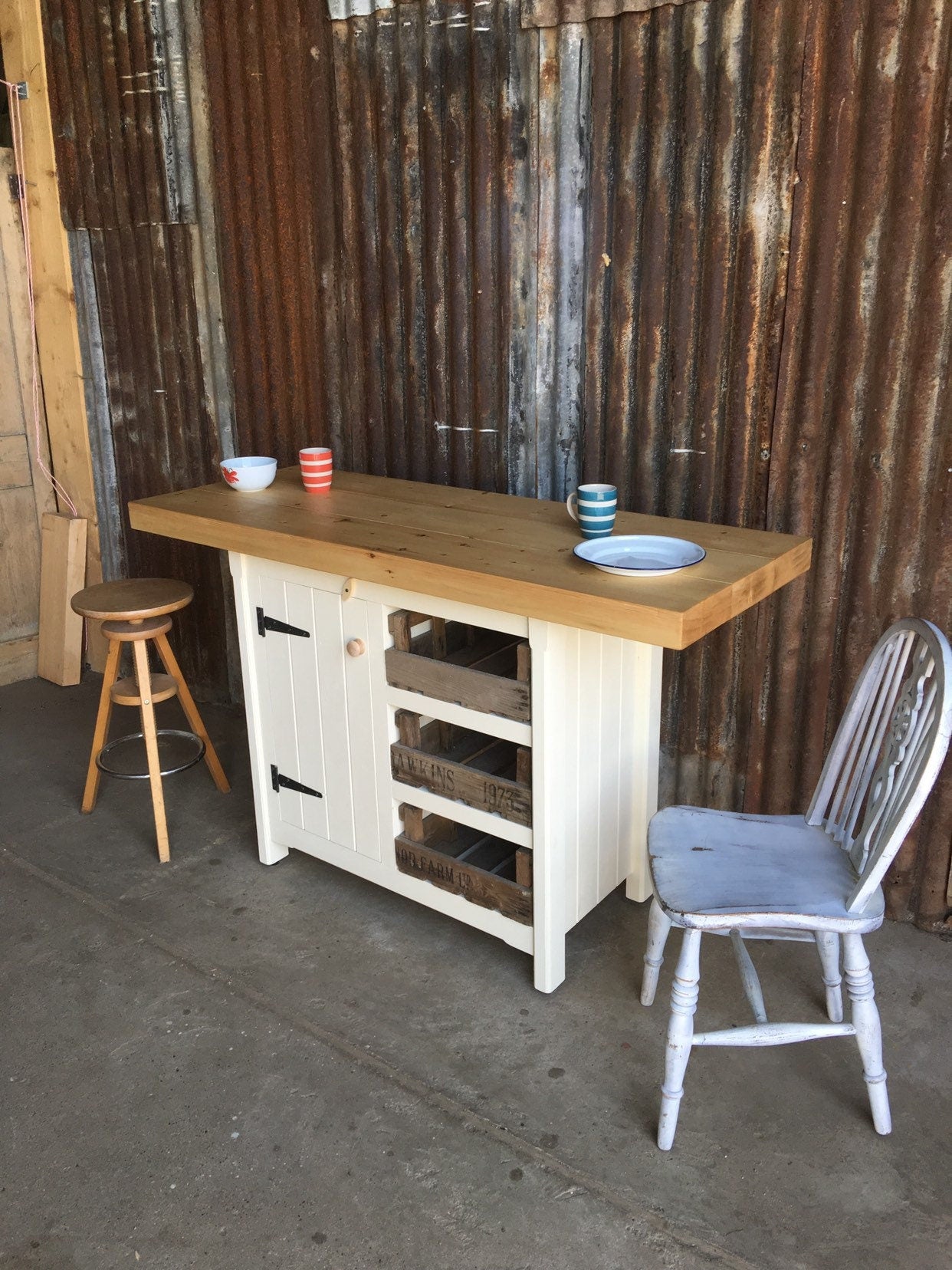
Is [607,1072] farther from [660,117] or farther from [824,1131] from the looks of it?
[660,117]

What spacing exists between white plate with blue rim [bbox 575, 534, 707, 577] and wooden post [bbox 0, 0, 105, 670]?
2.92 m

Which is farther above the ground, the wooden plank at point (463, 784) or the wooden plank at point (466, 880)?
the wooden plank at point (463, 784)

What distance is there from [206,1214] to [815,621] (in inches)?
76.3

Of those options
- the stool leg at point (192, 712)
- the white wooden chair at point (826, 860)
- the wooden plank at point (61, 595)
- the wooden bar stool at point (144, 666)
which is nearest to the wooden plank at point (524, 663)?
the white wooden chair at point (826, 860)

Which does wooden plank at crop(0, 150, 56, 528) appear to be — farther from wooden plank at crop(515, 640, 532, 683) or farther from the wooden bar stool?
wooden plank at crop(515, 640, 532, 683)

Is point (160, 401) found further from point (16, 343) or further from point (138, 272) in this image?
point (16, 343)

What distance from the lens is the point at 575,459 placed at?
9.98 ft

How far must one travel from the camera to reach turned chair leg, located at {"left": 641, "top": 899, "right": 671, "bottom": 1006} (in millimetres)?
2371

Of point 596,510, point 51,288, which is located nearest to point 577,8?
point 596,510

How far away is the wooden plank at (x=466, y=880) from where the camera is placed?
2.55 m

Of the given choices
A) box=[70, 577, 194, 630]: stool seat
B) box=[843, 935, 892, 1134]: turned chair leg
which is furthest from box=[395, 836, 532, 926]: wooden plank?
box=[70, 577, 194, 630]: stool seat

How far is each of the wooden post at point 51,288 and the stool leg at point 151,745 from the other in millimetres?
1579

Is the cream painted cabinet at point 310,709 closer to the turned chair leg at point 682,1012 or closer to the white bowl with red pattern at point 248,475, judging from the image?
the white bowl with red pattern at point 248,475

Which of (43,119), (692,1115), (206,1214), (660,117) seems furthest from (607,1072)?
(43,119)
